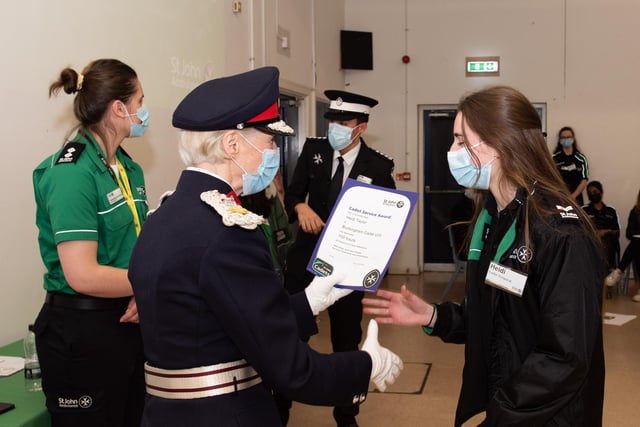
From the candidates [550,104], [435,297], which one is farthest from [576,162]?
[435,297]

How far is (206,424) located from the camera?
4.87 feet

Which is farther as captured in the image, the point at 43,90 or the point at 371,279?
the point at 43,90

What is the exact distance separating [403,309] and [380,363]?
1.81 feet

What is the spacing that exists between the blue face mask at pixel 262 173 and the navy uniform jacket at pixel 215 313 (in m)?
0.09

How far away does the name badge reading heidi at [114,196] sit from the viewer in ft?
7.32

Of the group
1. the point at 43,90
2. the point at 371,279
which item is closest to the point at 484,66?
the point at 43,90

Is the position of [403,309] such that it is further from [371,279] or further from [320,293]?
[320,293]

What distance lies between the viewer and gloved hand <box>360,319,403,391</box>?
1633mm

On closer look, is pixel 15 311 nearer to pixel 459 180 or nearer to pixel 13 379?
pixel 13 379

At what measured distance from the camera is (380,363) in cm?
164

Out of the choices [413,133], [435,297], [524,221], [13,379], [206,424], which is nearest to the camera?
[206,424]

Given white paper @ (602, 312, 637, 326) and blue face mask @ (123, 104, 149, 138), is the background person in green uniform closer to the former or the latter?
blue face mask @ (123, 104, 149, 138)

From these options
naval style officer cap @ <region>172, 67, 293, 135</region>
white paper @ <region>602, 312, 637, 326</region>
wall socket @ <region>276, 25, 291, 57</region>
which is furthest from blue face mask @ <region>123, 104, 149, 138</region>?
white paper @ <region>602, 312, 637, 326</region>

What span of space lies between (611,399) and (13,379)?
137 inches
